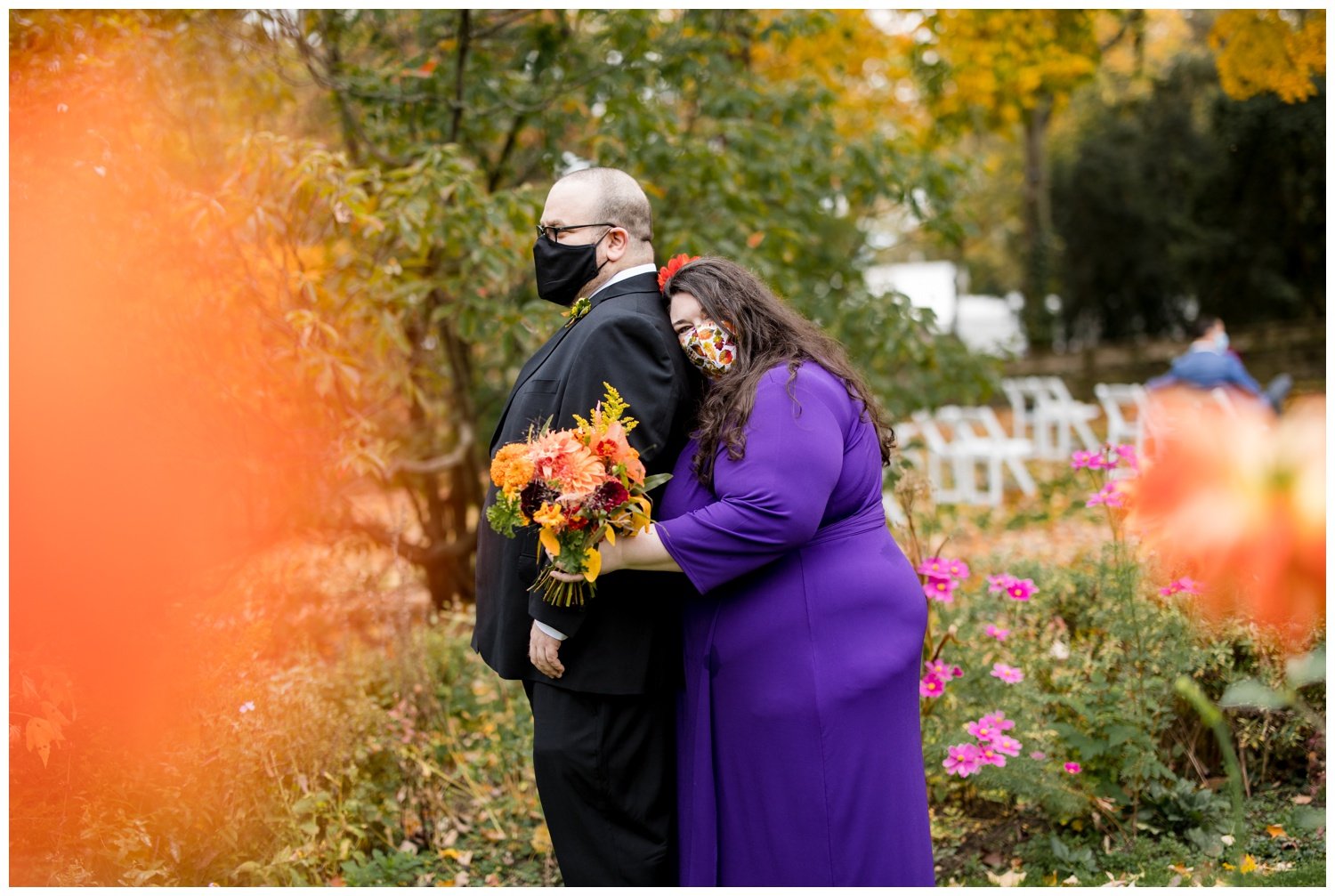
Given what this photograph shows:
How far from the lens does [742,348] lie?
2.48m

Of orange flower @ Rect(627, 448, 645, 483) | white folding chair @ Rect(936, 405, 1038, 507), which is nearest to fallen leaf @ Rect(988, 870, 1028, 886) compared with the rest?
orange flower @ Rect(627, 448, 645, 483)

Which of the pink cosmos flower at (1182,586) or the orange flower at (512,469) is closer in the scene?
the orange flower at (512,469)

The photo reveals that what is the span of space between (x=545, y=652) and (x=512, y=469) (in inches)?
20.4

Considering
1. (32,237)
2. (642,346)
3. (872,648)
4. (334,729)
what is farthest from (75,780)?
(872,648)

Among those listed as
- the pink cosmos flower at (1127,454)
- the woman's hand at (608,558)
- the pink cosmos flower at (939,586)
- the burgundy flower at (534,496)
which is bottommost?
the pink cosmos flower at (939,586)

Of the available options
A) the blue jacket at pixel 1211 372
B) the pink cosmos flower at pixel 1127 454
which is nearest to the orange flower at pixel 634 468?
the pink cosmos flower at pixel 1127 454

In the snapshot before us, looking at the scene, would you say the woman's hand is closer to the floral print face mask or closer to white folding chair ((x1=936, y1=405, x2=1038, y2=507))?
the floral print face mask

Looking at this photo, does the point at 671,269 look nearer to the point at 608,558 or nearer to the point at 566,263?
the point at 566,263

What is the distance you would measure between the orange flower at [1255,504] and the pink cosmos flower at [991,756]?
8.02ft

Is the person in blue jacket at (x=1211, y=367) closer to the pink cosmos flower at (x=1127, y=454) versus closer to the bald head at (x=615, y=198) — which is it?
the pink cosmos flower at (x=1127, y=454)

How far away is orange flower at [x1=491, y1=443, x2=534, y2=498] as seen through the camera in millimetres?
2133

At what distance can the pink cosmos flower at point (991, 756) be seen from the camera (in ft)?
10.6

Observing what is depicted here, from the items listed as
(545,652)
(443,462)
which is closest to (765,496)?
(545,652)

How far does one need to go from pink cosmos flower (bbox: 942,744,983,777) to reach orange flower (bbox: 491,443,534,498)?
179cm
